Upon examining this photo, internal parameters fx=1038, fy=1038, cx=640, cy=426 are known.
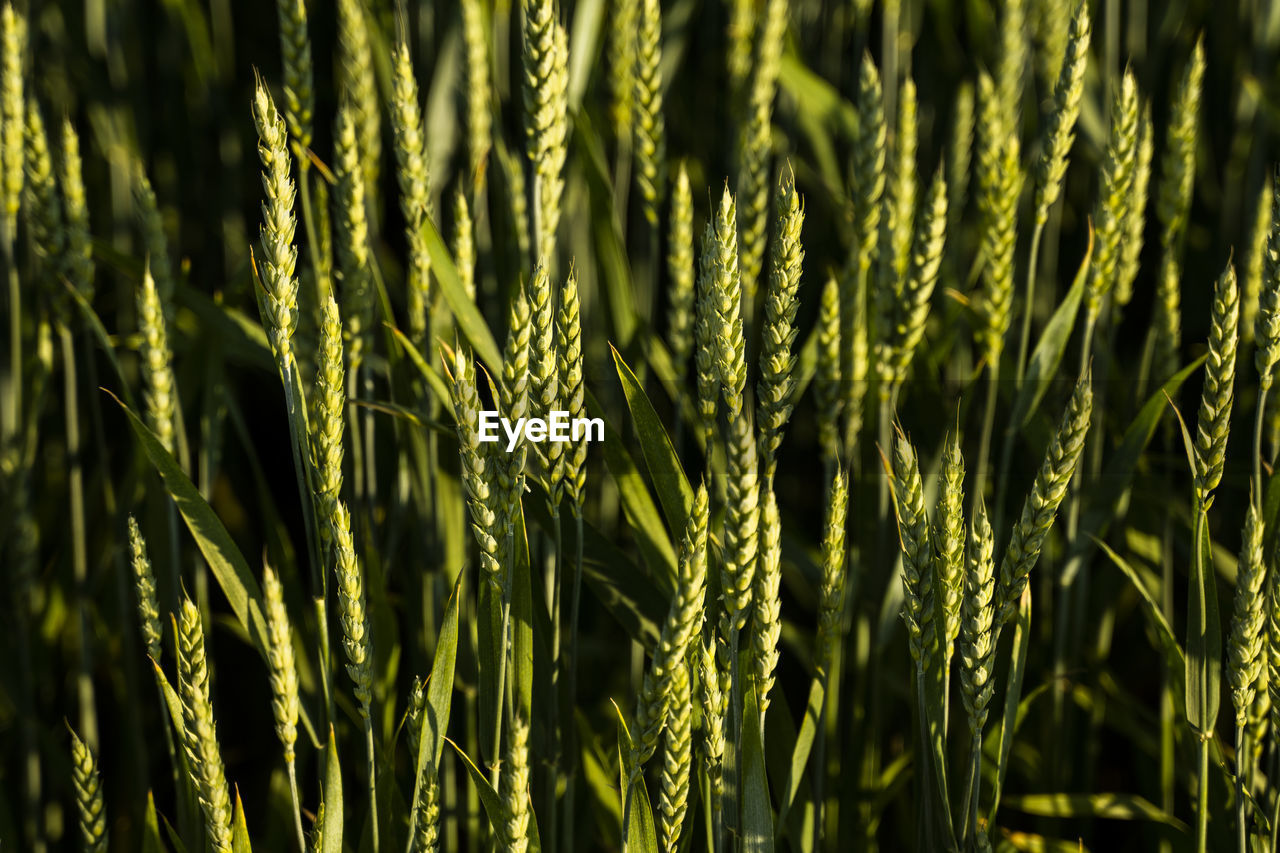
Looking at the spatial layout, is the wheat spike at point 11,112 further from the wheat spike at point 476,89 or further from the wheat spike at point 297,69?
the wheat spike at point 476,89

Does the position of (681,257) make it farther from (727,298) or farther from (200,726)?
(200,726)

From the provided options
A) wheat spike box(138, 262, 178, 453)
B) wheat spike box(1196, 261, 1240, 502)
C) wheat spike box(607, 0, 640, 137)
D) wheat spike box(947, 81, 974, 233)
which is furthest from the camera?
wheat spike box(947, 81, 974, 233)

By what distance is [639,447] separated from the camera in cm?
108

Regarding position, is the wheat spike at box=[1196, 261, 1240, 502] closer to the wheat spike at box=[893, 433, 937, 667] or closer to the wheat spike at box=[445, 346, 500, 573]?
the wheat spike at box=[893, 433, 937, 667]

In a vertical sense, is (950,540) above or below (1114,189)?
below

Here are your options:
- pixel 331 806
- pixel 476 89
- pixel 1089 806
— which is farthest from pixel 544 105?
pixel 1089 806

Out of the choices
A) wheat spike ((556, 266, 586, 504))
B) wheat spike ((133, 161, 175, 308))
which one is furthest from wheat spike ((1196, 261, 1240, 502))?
wheat spike ((133, 161, 175, 308))

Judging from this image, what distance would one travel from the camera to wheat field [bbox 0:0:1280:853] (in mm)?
691

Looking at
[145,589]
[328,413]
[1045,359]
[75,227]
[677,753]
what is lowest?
[677,753]

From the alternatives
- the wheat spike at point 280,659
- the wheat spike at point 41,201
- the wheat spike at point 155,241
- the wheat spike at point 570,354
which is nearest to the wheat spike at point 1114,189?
the wheat spike at point 570,354

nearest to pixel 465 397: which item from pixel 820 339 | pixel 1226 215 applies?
pixel 820 339

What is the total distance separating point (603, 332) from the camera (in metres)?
1.21

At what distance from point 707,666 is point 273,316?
35 cm

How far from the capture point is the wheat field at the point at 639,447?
0.69 meters
